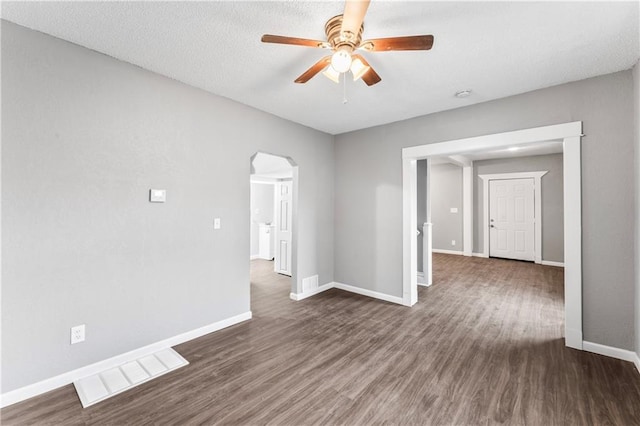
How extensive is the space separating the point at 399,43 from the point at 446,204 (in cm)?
737

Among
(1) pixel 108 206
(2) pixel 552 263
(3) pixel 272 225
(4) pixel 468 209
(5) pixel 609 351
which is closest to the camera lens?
(1) pixel 108 206

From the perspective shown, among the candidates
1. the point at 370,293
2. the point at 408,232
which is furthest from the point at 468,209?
the point at 370,293

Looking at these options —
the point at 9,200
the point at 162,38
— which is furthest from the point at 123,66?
the point at 9,200

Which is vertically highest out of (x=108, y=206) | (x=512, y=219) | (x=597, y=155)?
(x=597, y=155)

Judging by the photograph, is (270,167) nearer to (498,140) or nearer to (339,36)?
(498,140)

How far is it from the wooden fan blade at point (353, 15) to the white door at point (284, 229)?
3.91m

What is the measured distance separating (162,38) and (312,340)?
2.99 meters

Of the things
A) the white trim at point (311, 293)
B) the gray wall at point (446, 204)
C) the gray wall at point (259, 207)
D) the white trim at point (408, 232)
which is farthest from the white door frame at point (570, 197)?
the gray wall at point (259, 207)

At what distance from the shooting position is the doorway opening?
422cm

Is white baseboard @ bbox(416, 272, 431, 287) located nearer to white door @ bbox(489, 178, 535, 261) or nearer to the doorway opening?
the doorway opening

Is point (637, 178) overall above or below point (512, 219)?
above

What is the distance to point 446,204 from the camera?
822 centimetres

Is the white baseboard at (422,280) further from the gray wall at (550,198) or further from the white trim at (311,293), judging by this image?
the gray wall at (550,198)

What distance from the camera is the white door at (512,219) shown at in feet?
22.4
